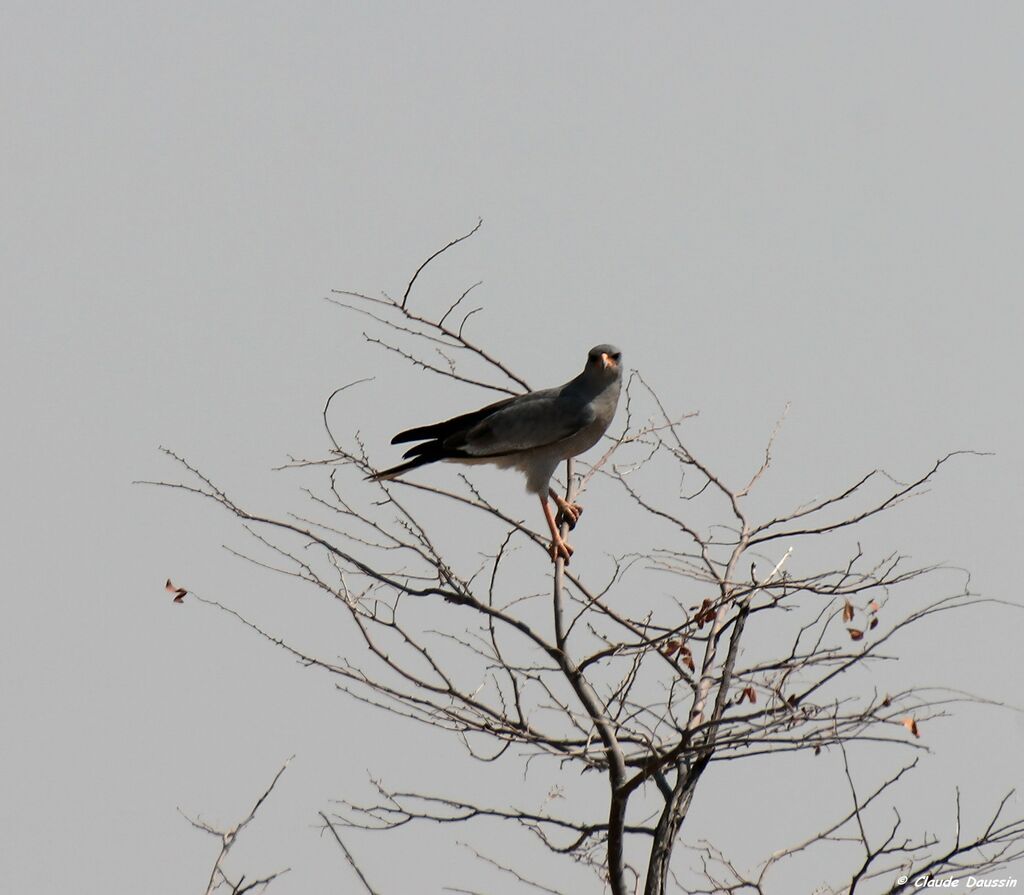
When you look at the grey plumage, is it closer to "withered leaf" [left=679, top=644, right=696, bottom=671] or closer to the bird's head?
the bird's head

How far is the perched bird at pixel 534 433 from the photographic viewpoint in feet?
27.2

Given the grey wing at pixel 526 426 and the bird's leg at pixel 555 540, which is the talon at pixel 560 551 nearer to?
the bird's leg at pixel 555 540

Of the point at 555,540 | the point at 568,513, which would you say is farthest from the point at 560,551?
the point at 568,513

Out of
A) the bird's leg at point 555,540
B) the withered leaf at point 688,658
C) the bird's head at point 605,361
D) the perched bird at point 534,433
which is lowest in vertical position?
the withered leaf at point 688,658

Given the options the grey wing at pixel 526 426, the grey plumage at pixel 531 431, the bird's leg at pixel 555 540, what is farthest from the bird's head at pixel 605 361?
the bird's leg at pixel 555 540

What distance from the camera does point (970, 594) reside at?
5863mm

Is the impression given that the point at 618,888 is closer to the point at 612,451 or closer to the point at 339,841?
the point at 339,841

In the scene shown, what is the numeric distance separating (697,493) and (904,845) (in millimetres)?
2200

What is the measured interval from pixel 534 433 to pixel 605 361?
27.8 inches

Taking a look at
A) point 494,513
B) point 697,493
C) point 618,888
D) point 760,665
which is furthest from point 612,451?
point 618,888

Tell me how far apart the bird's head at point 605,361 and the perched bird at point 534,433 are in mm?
10

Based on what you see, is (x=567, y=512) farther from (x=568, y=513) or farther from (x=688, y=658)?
(x=688, y=658)

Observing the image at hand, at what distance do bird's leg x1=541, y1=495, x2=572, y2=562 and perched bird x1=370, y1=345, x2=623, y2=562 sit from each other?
1 cm

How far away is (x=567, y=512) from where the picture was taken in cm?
835
